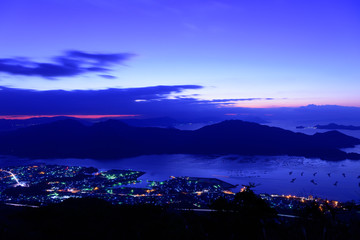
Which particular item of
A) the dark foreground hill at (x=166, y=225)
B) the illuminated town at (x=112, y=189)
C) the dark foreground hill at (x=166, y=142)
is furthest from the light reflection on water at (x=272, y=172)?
the dark foreground hill at (x=166, y=225)

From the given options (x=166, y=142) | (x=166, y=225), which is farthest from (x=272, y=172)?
(x=166, y=142)

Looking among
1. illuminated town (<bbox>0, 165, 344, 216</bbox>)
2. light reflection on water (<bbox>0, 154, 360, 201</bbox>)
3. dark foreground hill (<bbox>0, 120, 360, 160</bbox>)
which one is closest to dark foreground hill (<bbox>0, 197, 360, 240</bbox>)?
illuminated town (<bbox>0, 165, 344, 216</bbox>)

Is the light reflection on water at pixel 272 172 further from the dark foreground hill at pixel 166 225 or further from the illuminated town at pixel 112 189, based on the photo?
the dark foreground hill at pixel 166 225

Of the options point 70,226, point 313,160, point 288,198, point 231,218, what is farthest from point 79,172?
point 313,160

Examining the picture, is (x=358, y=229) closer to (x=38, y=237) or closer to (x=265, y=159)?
(x=38, y=237)

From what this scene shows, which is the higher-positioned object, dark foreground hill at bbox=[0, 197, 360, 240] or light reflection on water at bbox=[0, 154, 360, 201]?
dark foreground hill at bbox=[0, 197, 360, 240]

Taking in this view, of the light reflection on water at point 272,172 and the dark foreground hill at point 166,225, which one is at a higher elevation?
the dark foreground hill at point 166,225

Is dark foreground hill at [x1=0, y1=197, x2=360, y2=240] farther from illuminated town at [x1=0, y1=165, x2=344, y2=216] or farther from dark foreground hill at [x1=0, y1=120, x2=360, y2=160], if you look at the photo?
dark foreground hill at [x1=0, y1=120, x2=360, y2=160]
